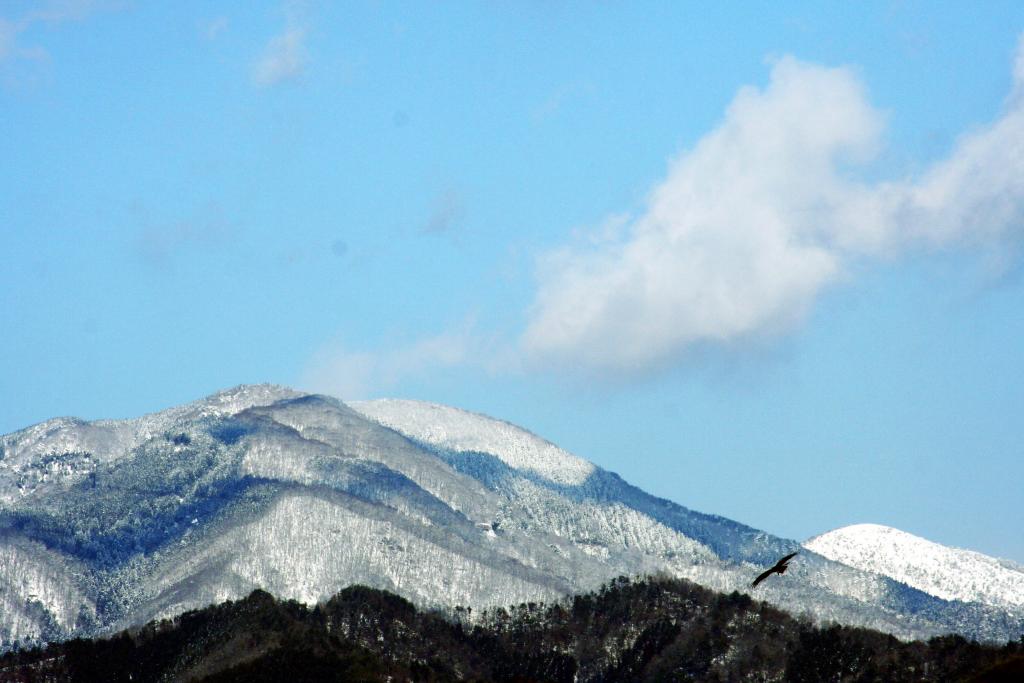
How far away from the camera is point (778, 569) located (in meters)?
87.7
